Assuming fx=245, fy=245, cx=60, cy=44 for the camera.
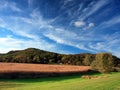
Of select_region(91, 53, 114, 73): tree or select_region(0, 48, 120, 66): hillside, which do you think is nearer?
A: select_region(91, 53, 114, 73): tree

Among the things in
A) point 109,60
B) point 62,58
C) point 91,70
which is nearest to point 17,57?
point 62,58

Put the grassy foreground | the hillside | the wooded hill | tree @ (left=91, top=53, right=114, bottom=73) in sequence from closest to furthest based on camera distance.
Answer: the grassy foreground, tree @ (left=91, top=53, right=114, bottom=73), the wooded hill, the hillside

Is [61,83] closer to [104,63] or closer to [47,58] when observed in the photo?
[104,63]

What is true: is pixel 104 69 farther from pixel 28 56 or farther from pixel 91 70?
pixel 28 56

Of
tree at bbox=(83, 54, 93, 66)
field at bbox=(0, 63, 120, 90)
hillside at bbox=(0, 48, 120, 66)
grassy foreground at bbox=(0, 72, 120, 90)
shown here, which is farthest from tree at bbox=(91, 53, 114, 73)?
grassy foreground at bbox=(0, 72, 120, 90)

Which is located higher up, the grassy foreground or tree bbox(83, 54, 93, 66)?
tree bbox(83, 54, 93, 66)

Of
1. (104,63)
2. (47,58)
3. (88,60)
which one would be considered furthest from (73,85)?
(47,58)

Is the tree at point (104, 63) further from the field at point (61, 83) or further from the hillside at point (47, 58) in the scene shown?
the hillside at point (47, 58)

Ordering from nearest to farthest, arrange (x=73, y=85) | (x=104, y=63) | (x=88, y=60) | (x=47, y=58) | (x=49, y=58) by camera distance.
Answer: (x=73, y=85), (x=104, y=63), (x=88, y=60), (x=47, y=58), (x=49, y=58)

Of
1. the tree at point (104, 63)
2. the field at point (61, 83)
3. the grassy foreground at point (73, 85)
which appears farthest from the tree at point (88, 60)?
the grassy foreground at point (73, 85)

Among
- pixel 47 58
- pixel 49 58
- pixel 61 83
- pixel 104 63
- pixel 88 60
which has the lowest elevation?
pixel 61 83

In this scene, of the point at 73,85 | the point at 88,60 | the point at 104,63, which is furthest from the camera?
the point at 88,60

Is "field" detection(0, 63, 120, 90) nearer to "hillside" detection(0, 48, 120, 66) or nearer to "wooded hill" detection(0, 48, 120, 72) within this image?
"wooded hill" detection(0, 48, 120, 72)

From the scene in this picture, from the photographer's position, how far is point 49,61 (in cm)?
11125
